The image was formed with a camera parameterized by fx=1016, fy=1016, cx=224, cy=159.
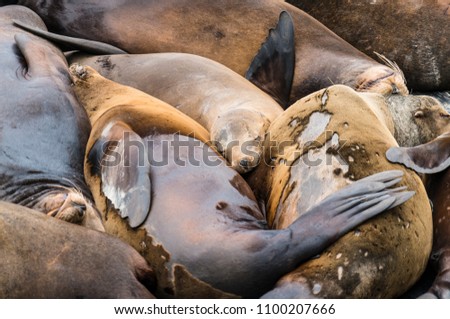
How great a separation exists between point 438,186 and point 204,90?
5.29ft

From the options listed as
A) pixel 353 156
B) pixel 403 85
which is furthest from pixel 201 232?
pixel 403 85

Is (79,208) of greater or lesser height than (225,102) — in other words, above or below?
above

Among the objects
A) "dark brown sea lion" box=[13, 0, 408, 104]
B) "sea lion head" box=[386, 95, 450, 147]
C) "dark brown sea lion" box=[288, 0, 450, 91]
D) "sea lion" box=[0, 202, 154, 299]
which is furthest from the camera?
"dark brown sea lion" box=[288, 0, 450, 91]

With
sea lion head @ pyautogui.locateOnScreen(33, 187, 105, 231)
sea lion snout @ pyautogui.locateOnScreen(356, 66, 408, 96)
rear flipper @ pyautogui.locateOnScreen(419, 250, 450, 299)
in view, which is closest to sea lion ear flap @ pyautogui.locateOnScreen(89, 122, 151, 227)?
sea lion head @ pyautogui.locateOnScreen(33, 187, 105, 231)

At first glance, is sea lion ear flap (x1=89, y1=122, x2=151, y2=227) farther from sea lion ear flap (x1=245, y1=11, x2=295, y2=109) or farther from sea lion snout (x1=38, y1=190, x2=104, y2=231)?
sea lion ear flap (x1=245, y1=11, x2=295, y2=109)

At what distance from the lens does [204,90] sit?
6.11m

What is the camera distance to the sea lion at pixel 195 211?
4379 mm

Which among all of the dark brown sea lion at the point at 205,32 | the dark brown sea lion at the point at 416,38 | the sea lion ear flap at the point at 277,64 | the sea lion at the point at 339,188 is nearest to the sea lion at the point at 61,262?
the sea lion at the point at 339,188

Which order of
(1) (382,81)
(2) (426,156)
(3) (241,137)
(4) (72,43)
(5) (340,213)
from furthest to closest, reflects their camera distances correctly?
(4) (72,43), (1) (382,81), (3) (241,137), (2) (426,156), (5) (340,213)

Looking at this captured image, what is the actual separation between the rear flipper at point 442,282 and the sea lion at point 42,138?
5.16 ft

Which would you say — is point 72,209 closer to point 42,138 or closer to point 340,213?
point 42,138

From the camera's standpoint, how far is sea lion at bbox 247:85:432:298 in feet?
14.2

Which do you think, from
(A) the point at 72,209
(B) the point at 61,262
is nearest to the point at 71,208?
(A) the point at 72,209
